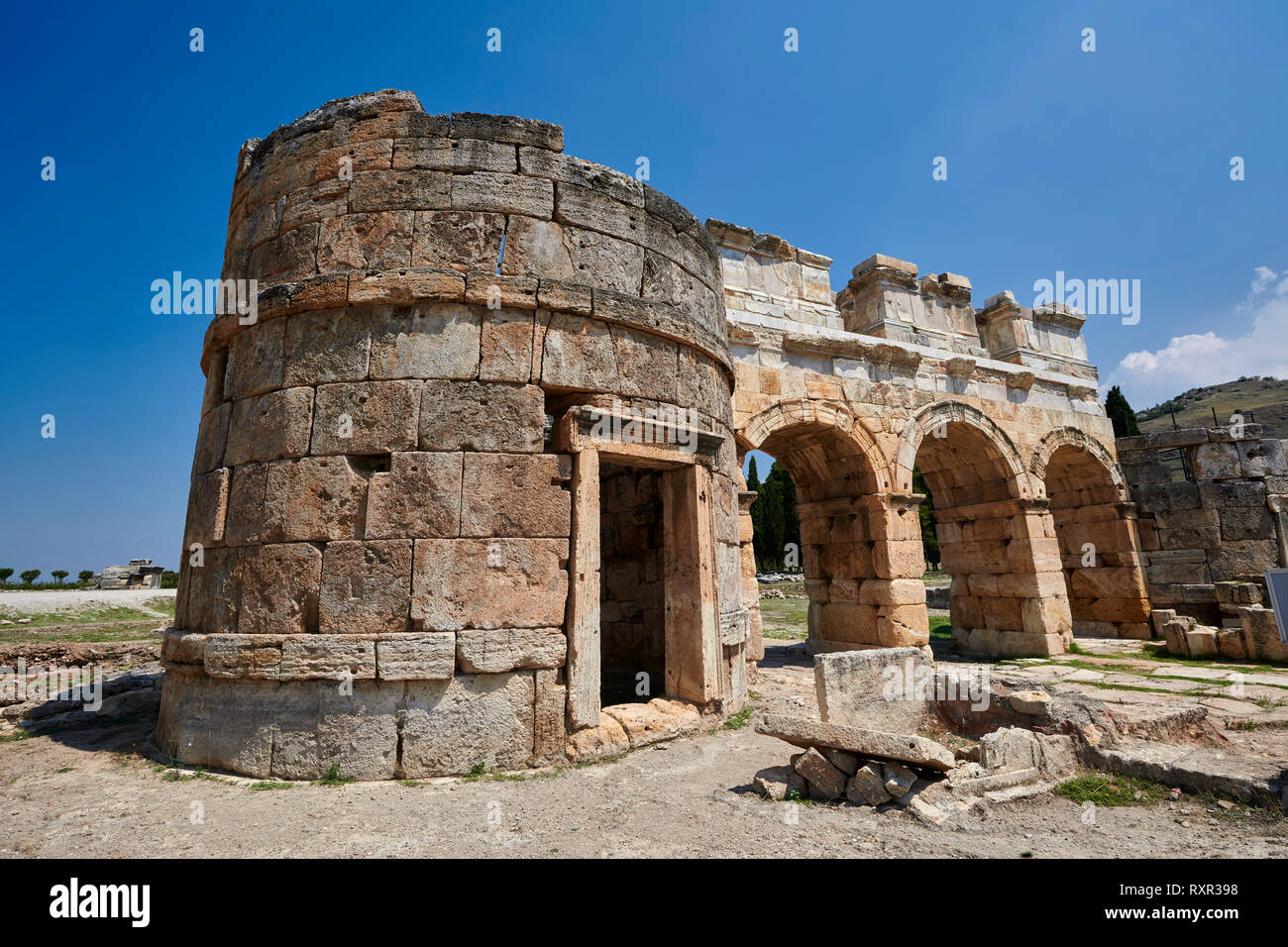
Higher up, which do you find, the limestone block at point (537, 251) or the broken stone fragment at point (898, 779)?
the limestone block at point (537, 251)

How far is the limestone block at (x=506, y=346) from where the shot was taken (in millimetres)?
4930

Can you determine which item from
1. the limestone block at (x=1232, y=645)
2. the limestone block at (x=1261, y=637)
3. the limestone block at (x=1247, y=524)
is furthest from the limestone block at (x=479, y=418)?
the limestone block at (x=1247, y=524)

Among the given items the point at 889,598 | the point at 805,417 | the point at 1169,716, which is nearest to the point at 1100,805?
the point at 1169,716

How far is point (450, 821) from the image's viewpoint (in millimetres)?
3586

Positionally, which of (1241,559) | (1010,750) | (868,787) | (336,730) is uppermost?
(1241,559)

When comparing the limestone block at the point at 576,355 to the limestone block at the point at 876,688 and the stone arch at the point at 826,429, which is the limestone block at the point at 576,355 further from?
the stone arch at the point at 826,429

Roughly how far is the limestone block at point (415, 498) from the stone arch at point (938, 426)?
7.50m

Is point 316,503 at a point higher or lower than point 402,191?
lower

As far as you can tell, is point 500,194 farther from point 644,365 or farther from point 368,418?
point 368,418

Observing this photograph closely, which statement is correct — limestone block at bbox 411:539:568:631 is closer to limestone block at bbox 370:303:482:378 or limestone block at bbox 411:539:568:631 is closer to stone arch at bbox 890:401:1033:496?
limestone block at bbox 370:303:482:378

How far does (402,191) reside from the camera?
5230mm

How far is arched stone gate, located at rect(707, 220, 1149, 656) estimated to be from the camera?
31.3ft

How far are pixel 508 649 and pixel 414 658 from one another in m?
0.64

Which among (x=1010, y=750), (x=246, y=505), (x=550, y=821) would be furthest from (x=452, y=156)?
(x=1010, y=750)
